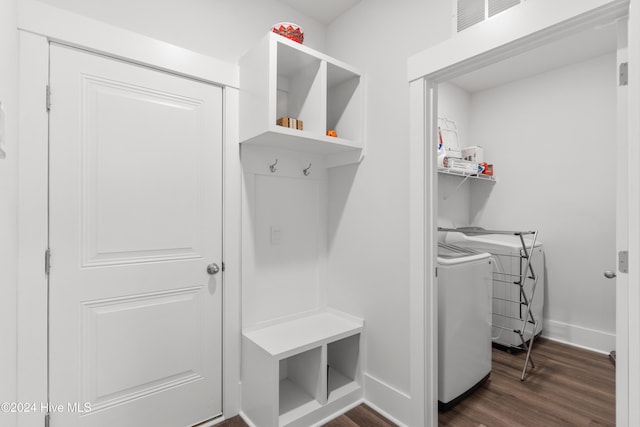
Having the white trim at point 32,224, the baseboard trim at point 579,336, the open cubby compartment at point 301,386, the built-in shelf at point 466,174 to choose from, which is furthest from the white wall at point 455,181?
the white trim at point 32,224

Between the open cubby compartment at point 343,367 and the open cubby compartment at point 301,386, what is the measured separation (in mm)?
117

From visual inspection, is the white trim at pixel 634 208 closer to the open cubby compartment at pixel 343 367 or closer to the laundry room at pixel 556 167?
the open cubby compartment at pixel 343 367

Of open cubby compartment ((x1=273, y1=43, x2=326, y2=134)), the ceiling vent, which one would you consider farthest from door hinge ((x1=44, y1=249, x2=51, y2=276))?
the ceiling vent

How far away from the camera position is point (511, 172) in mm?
3363

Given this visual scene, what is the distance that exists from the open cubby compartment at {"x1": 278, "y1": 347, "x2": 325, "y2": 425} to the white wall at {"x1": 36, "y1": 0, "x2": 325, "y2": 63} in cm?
189

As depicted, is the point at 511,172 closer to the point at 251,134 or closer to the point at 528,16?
the point at 528,16

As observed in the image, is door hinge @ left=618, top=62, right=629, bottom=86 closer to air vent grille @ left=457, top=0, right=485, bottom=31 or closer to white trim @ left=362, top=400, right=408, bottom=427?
air vent grille @ left=457, top=0, right=485, bottom=31

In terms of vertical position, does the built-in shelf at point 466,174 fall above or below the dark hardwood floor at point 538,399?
above

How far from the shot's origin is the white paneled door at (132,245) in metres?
1.43

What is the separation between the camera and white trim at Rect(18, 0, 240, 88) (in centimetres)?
135

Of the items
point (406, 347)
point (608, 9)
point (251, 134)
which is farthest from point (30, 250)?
point (608, 9)

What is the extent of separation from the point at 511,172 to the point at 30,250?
3.84 meters

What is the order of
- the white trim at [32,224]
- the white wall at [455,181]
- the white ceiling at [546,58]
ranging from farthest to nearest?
the white wall at [455,181]
the white ceiling at [546,58]
the white trim at [32,224]

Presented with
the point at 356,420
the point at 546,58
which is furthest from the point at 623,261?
the point at 546,58
